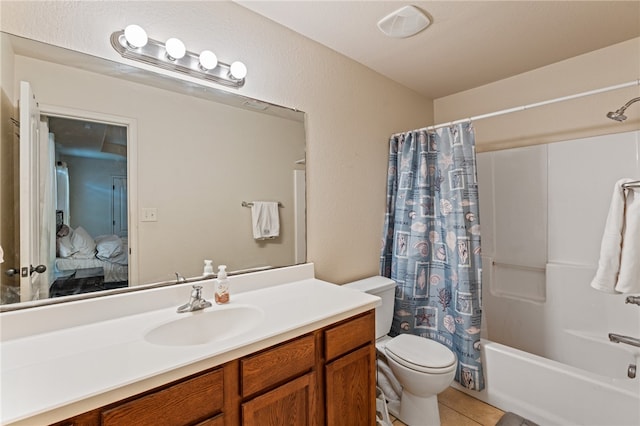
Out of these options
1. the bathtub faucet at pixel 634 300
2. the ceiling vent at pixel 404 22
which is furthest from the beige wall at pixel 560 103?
the ceiling vent at pixel 404 22

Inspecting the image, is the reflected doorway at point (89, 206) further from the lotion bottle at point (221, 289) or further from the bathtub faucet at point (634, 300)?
the bathtub faucet at point (634, 300)

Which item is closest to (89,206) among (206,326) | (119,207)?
(119,207)

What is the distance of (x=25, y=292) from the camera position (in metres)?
1.02

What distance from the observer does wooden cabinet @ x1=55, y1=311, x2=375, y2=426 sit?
0.77 m

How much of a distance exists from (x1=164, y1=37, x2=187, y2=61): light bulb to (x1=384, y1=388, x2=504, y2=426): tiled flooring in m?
2.26

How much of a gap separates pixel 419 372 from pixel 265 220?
1163 millimetres

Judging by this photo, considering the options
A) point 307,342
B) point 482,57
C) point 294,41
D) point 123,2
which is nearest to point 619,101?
point 482,57

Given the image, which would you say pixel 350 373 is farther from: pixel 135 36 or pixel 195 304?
pixel 135 36

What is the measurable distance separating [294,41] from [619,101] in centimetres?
217

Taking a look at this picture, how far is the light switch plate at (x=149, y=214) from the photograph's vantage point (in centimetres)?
126

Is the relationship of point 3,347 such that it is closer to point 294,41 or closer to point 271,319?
point 271,319

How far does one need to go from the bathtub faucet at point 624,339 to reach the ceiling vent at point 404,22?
2.16 metres

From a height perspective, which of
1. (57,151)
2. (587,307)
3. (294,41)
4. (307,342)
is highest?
(294,41)

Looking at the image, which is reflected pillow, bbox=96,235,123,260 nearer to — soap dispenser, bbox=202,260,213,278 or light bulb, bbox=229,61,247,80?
soap dispenser, bbox=202,260,213,278
